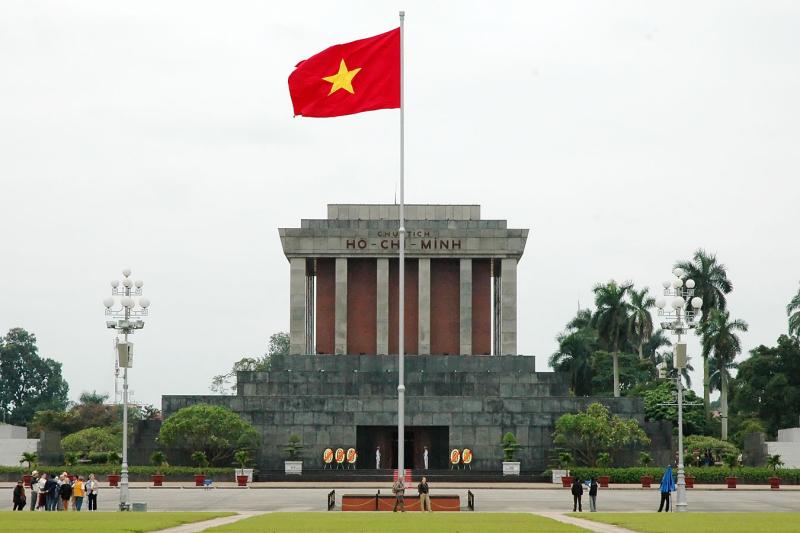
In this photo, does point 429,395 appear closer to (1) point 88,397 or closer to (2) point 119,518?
(2) point 119,518

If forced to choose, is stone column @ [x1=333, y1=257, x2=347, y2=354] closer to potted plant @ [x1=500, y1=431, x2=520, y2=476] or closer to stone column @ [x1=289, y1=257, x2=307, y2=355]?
stone column @ [x1=289, y1=257, x2=307, y2=355]

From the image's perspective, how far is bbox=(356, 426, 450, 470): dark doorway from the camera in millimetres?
80938

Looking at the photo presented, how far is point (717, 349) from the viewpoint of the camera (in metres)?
107

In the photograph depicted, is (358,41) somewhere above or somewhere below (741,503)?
above

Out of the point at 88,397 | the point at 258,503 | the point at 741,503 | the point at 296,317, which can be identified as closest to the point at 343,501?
the point at 258,503

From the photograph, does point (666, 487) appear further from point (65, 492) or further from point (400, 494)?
point (65, 492)

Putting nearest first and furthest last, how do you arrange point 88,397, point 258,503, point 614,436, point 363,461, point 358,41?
point 358,41, point 258,503, point 614,436, point 363,461, point 88,397

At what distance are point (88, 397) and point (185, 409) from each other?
99794 millimetres

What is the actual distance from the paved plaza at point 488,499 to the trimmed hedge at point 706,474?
3.24 meters

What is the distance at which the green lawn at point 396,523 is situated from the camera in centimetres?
3328

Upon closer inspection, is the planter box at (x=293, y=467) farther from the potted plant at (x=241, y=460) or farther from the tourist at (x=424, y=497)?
the tourist at (x=424, y=497)

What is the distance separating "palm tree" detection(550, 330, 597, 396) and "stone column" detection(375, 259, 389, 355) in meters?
45.1

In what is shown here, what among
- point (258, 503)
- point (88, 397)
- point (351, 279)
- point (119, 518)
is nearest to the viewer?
point (119, 518)

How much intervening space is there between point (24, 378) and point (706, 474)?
113 m
